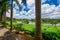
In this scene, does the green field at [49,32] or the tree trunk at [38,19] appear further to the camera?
the green field at [49,32]

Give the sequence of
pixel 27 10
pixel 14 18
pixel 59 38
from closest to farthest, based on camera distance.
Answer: pixel 59 38
pixel 27 10
pixel 14 18

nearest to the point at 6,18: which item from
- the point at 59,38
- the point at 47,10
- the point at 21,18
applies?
the point at 21,18

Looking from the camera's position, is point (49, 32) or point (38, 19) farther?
point (49, 32)

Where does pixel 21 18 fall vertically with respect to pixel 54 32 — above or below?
above

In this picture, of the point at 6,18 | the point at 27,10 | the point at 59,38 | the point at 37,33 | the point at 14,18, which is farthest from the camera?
the point at 6,18

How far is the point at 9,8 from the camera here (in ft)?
49.2

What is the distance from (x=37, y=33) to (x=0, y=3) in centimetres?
748

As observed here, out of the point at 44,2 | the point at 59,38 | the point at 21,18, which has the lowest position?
the point at 59,38

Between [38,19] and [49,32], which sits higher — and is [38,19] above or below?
above

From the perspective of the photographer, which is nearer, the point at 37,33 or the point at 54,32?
the point at 37,33

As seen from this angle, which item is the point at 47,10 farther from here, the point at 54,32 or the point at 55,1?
the point at 54,32

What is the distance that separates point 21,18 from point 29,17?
79cm

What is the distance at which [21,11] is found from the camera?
39.5ft

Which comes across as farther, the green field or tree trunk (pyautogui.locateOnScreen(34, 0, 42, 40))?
the green field
